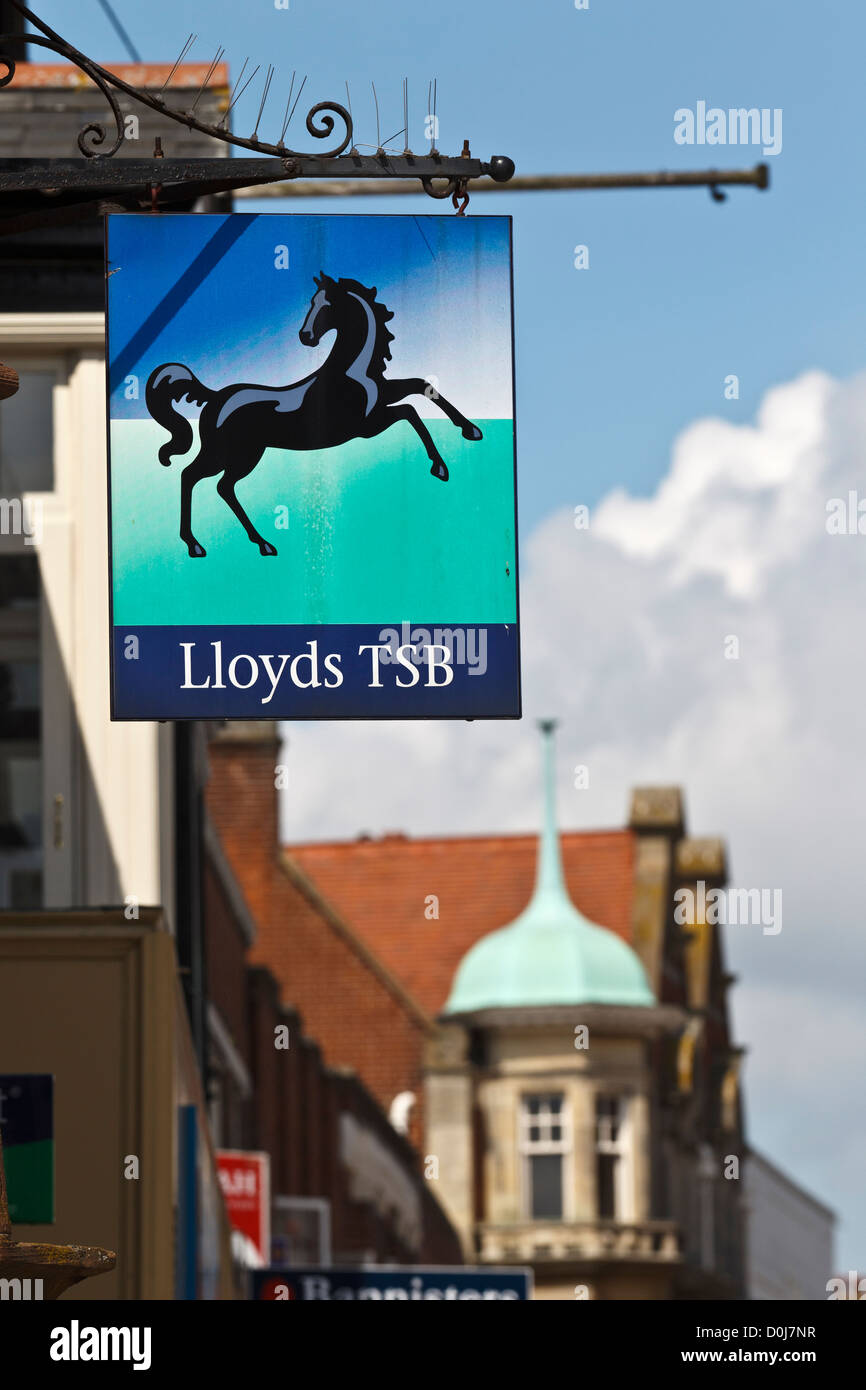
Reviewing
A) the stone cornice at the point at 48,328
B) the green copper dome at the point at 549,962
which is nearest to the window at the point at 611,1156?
the green copper dome at the point at 549,962

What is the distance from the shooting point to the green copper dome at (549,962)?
156 feet

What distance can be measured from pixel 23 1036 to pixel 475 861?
135ft

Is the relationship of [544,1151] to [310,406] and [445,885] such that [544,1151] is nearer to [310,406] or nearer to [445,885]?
[445,885]

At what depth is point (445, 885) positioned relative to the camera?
51.6 meters

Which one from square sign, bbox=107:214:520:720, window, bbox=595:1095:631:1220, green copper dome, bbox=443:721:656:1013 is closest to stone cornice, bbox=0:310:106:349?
square sign, bbox=107:214:520:720

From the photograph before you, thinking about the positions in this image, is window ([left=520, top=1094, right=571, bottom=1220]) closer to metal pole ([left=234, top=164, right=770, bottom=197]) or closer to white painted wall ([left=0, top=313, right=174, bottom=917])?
metal pole ([left=234, top=164, right=770, bottom=197])

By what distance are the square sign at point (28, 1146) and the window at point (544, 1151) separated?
36.1 metres

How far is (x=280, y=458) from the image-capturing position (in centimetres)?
878

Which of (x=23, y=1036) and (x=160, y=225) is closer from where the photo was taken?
(x=160, y=225)

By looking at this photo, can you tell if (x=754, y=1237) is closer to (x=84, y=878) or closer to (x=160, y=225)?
(x=84, y=878)

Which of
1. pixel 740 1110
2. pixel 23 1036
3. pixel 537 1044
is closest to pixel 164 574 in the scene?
pixel 23 1036

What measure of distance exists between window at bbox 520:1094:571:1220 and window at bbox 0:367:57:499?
34.7 m

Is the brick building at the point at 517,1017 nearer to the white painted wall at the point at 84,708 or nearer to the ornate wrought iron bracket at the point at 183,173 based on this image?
the white painted wall at the point at 84,708

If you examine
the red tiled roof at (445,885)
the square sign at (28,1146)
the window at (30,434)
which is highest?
the red tiled roof at (445,885)
